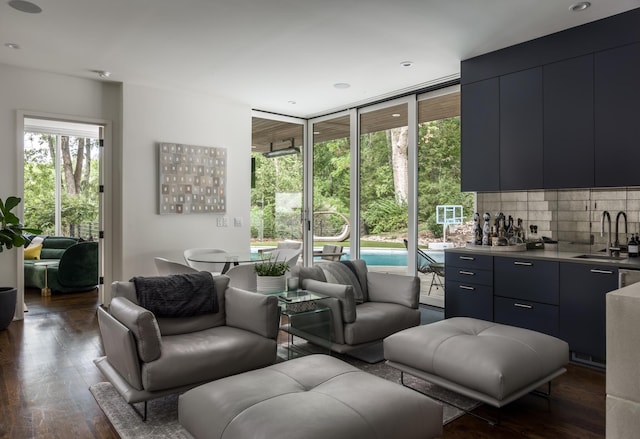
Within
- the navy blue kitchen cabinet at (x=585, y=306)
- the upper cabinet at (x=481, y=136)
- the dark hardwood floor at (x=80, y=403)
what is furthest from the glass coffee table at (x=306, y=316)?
the upper cabinet at (x=481, y=136)

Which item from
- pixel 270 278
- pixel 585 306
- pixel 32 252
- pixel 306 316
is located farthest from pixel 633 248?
pixel 32 252

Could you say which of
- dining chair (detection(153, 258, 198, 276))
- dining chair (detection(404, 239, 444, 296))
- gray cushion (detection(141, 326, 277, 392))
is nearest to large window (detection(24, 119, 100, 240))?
dining chair (detection(153, 258, 198, 276))

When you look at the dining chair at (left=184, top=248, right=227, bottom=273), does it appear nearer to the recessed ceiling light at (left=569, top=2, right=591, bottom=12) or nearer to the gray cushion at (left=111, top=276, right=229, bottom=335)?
the gray cushion at (left=111, top=276, right=229, bottom=335)

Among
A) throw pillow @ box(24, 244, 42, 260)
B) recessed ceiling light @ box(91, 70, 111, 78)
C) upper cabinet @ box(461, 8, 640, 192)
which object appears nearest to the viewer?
upper cabinet @ box(461, 8, 640, 192)

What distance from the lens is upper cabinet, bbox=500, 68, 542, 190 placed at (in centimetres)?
403

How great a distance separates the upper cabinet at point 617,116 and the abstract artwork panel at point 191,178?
4.43m

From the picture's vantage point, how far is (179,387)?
8.36 feet

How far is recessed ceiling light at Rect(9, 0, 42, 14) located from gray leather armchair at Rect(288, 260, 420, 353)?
115 inches

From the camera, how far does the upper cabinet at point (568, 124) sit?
370 centimetres

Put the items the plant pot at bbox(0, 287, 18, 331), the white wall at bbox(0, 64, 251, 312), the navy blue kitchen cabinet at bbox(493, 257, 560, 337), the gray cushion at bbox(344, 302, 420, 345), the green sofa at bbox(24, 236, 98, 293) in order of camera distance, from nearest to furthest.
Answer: the gray cushion at bbox(344, 302, 420, 345), the navy blue kitchen cabinet at bbox(493, 257, 560, 337), the plant pot at bbox(0, 287, 18, 331), the white wall at bbox(0, 64, 251, 312), the green sofa at bbox(24, 236, 98, 293)

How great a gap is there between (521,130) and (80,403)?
4138mm

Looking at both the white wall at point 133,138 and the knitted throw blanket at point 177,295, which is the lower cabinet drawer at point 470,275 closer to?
the knitted throw blanket at point 177,295

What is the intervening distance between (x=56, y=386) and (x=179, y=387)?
113 cm

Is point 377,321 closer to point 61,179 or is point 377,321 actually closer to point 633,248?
point 633,248
